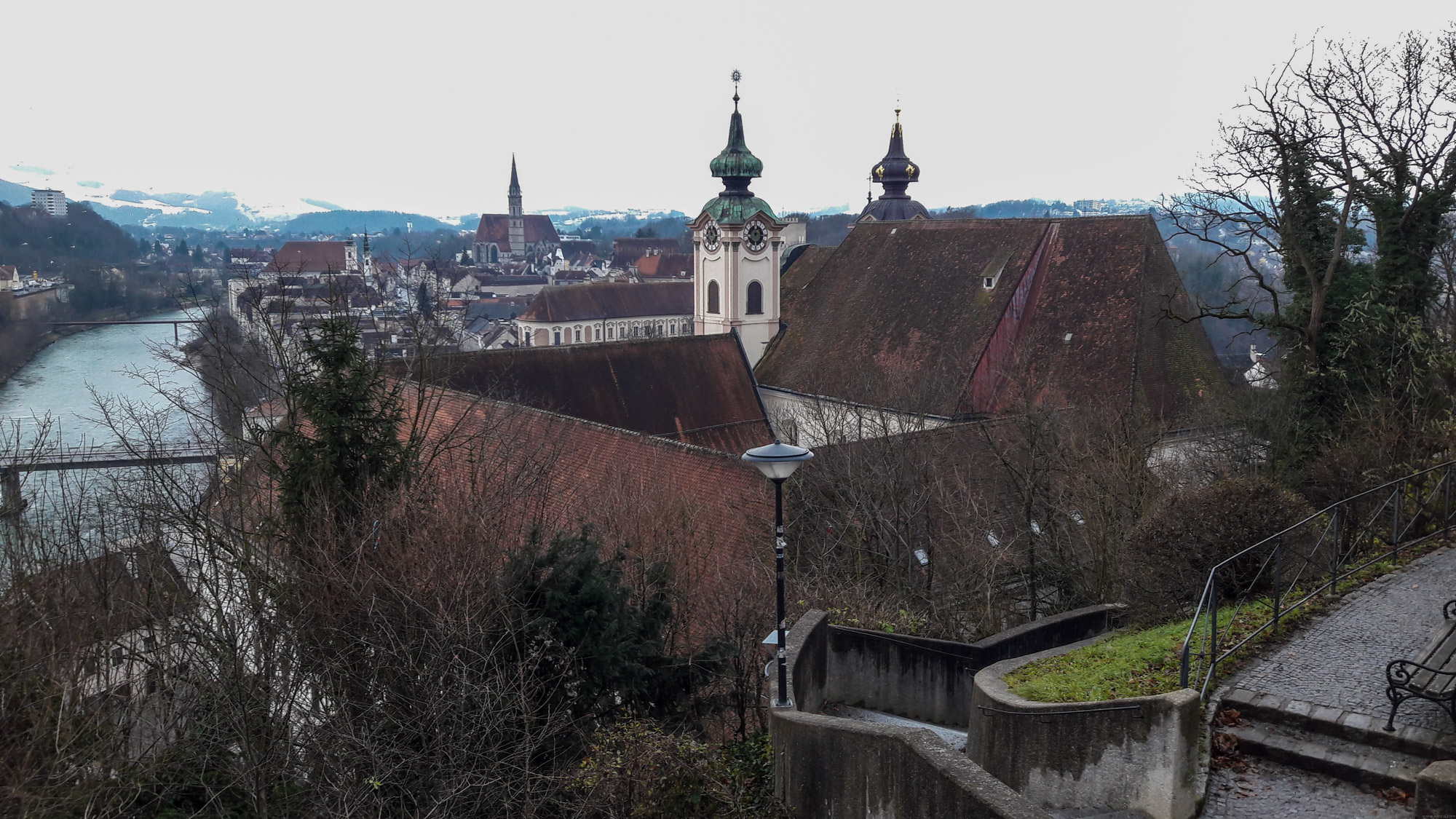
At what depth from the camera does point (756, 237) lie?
3297 cm

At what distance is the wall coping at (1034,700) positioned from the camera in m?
7.39

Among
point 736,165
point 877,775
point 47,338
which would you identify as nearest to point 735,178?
point 736,165

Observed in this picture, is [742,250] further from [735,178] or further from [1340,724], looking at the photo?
[1340,724]

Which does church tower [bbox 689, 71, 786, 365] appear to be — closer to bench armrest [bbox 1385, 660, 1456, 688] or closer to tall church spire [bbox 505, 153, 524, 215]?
bench armrest [bbox 1385, 660, 1456, 688]

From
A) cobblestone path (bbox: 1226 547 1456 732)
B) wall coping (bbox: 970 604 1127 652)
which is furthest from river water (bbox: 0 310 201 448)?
cobblestone path (bbox: 1226 547 1456 732)

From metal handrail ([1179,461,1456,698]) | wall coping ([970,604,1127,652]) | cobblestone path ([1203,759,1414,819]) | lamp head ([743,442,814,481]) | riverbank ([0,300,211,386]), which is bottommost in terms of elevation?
riverbank ([0,300,211,386])

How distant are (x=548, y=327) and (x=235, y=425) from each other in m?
58.1

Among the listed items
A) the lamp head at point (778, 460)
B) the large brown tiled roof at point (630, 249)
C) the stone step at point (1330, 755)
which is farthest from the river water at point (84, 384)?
the large brown tiled roof at point (630, 249)

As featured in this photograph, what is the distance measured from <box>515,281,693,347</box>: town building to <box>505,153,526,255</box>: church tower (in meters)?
106

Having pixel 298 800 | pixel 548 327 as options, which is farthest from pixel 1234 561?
pixel 548 327

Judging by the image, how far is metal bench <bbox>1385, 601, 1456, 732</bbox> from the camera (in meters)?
7.24

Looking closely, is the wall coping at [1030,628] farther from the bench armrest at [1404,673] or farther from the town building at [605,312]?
the town building at [605,312]

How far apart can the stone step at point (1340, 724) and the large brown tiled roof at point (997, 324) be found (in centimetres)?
1276

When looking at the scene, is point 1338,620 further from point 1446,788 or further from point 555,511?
point 555,511
